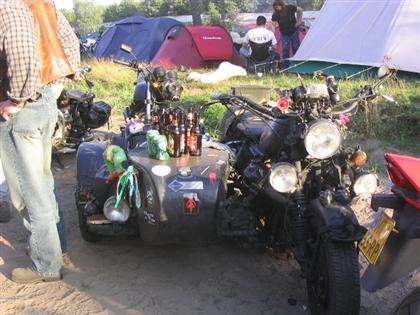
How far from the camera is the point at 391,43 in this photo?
9.49 meters

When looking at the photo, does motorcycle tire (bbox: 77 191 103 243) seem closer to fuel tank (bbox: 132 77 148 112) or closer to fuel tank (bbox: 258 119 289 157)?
fuel tank (bbox: 132 77 148 112)

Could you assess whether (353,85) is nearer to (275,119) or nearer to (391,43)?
(391,43)

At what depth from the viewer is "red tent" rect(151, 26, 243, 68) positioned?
42.3ft

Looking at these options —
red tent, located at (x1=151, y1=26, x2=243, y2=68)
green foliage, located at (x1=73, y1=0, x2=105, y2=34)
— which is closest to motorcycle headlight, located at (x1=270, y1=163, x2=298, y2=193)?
red tent, located at (x1=151, y1=26, x2=243, y2=68)

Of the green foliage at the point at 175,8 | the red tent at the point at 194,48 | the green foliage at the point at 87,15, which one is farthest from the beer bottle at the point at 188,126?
the green foliage at the point at 87,15

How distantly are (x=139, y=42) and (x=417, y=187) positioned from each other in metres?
12.4

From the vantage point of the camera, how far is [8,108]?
309 centimetres

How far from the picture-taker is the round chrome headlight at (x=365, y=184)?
3188mm

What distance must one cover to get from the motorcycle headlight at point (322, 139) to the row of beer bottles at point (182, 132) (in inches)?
34.1

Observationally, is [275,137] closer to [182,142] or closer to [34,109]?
[182,142]

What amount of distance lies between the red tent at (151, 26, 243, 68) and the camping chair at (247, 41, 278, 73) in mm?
1402

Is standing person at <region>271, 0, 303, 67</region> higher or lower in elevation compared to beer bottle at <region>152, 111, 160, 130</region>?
lower

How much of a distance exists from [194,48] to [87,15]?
123ft

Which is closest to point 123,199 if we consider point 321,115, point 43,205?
point 43,205
